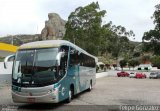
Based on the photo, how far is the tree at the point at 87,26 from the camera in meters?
64.7

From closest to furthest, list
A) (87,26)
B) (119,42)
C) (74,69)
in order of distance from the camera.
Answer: (74,69)
(87,26)
(119,42)

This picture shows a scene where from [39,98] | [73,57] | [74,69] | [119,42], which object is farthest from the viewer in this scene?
[119,42]

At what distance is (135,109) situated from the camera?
44.0 feet

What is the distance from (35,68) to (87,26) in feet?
170

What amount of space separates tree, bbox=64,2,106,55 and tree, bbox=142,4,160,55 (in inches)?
441

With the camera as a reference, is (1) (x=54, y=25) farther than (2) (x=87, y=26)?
Yes

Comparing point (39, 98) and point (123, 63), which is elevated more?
point (123, 63)

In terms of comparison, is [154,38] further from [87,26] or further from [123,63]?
[123,63]

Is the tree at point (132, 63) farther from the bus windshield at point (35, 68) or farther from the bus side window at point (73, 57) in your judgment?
the bus windshield at point (35, 68)

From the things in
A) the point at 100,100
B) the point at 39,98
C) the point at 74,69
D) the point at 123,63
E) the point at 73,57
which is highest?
the point at 123,63

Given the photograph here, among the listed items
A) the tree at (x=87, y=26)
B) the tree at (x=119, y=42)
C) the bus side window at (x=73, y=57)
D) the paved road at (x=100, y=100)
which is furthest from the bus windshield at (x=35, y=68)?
the tree at (x=119, y=42)

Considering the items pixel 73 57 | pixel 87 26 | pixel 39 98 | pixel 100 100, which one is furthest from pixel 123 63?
pixel 39 98

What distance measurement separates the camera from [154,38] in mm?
70688

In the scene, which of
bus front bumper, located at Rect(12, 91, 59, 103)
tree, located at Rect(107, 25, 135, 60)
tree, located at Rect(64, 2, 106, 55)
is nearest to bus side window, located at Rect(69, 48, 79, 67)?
bus front bumper, located at Rect(12, 91, 59, 103)
